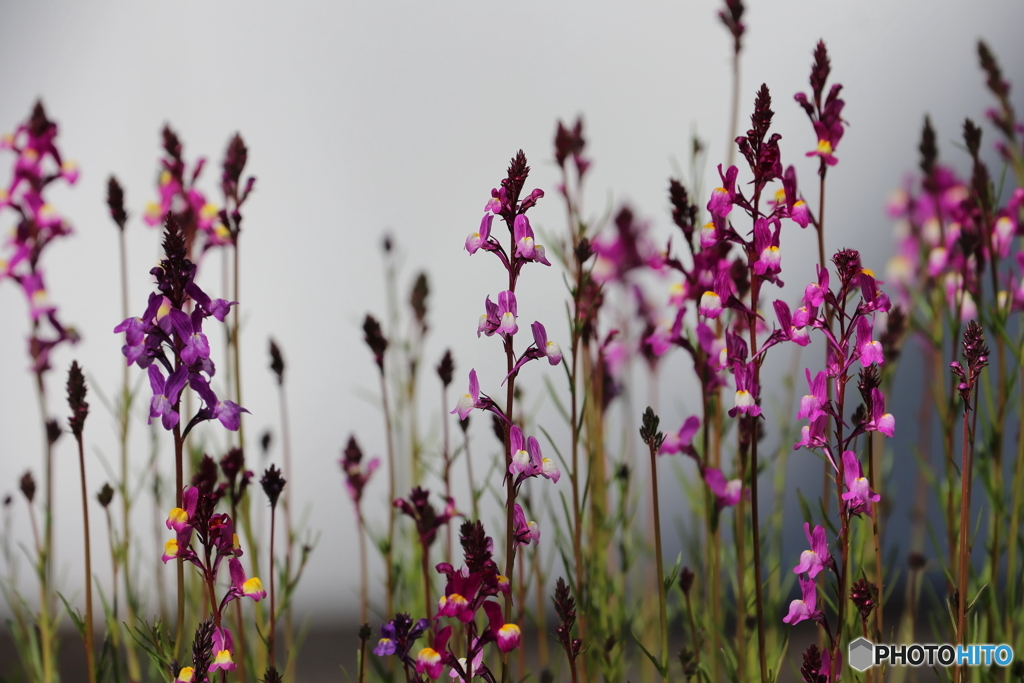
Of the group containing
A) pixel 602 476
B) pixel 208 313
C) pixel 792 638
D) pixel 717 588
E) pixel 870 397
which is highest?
pixel 208 313

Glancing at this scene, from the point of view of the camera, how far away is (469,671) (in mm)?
624

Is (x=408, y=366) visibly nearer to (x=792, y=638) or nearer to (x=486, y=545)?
(x=486, y=545)

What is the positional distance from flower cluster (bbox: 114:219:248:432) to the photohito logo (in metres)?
0.68

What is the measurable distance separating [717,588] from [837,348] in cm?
45

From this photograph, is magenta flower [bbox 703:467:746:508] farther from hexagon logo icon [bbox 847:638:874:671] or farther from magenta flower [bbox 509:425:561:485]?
magenta flower [bbox 509:425:561:485]

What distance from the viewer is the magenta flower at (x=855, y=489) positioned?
27.1 inches

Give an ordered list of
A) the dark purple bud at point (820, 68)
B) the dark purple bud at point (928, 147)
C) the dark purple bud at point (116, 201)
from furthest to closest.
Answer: the dark purple bud at point (928, 147) → the dark purple bud at point (116, 201) → the dark purple bud at point (820, 68)

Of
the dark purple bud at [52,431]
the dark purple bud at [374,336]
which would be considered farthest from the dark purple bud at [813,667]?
the dark purple bud at [52,431]

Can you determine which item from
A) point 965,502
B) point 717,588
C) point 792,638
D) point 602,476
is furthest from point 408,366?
point 792,638

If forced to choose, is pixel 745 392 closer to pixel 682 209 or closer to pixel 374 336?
pixel 682 209

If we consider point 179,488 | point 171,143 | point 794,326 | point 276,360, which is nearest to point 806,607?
point 794,326

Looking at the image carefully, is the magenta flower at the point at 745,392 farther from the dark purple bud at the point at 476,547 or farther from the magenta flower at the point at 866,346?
the dark purple bud at the point at 476,547

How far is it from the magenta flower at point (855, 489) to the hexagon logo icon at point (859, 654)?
0.21 metres

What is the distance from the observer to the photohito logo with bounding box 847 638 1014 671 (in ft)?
2.45
